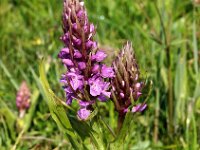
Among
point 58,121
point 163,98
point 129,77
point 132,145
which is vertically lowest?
point 132,145

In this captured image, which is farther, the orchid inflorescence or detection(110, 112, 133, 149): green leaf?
detection(110, 112, 133, 149): green leaf

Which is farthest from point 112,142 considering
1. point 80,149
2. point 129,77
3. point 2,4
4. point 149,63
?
point 2,4

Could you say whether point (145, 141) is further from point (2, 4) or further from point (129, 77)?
point (2, 4)

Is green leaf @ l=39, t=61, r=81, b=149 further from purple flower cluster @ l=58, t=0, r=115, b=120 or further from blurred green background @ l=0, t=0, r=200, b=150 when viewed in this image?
blurred green background @ l=0, t=0, r=200, b=150

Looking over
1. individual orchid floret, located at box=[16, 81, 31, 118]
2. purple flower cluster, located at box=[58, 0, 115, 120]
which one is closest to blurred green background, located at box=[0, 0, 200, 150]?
individual orchid floret, located at box=[16, 81, 31, 118]

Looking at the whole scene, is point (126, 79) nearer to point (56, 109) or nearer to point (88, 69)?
point (88, 69)

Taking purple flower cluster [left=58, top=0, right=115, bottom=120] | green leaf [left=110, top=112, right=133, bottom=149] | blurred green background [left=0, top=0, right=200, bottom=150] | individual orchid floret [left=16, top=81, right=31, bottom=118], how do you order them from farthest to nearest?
1. individual orchid floret [left=16, top=81, right=31, bottom=118]
2. blurred green background [left=0, top=0, right=200, bottom=150]
3. green leaf [left=110, top=112, right=133, bottom=149]
4. purple flower cluster [left=58, top=0, right=115, bottom=120]
